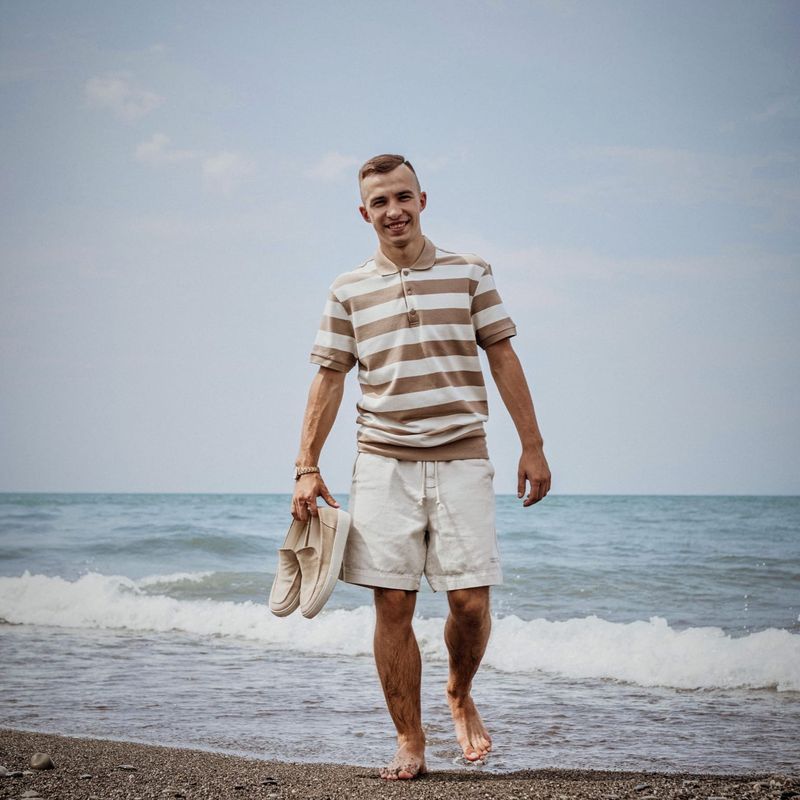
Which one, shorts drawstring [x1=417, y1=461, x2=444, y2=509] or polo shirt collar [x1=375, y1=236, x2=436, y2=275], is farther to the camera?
polo shirt collar [x1=375, y1=236, x2=436, y2=275]

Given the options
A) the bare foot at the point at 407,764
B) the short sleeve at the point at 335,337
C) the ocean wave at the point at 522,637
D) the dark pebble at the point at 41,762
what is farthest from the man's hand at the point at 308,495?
the ocean wave at the point at 522,637

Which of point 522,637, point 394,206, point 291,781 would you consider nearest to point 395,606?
point 291,781

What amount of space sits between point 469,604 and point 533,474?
0.54 m

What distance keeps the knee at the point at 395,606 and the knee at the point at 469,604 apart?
15 cm

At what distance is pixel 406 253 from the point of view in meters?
3.38

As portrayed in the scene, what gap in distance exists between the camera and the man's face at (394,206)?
3350mm

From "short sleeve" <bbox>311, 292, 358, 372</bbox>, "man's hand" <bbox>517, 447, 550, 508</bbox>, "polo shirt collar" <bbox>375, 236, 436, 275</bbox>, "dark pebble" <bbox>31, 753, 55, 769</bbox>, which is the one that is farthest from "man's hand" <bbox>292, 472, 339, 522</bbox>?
"dark pebble" <bbox>31, 753, 55, 769</bbox>

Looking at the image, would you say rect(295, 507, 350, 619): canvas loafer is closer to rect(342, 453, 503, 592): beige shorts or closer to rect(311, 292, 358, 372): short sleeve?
rect(342, 453, 503, 592): beige shorts

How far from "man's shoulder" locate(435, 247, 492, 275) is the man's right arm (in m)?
0.58

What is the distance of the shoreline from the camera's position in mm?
3055

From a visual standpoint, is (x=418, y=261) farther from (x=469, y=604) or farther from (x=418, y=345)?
(x=469, y=604)

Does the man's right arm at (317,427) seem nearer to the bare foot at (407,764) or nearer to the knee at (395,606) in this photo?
→ the knee at (395,606)

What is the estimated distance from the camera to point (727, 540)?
694 inches

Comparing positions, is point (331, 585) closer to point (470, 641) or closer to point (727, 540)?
point (470, 641)
